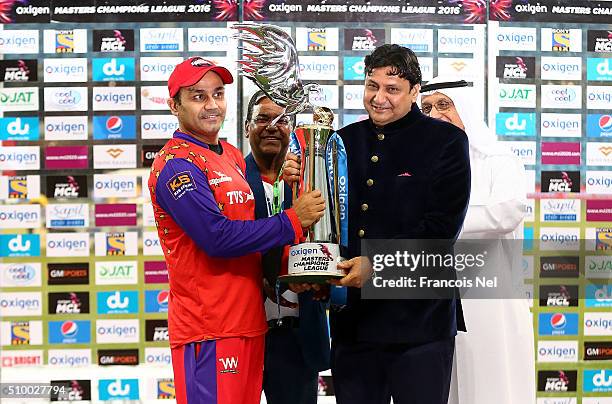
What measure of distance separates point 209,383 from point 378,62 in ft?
3.69

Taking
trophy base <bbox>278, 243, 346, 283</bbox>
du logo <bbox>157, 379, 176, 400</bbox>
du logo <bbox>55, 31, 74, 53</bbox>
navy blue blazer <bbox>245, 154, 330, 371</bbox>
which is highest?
du logo <bbox>55, 31, 74, 53</bbox>

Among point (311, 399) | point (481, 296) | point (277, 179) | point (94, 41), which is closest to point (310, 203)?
point (277, 179)

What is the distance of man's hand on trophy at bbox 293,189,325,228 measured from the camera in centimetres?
218

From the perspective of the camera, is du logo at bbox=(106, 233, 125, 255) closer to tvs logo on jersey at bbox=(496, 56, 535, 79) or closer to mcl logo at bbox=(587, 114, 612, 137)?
tvs logo on jersey at bbox=(496, 56, 535, 79)

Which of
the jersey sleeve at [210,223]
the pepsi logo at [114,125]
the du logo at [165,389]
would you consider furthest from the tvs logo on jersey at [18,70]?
the jersey sleeve at [210,223]

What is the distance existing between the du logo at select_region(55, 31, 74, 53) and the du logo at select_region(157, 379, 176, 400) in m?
1.95

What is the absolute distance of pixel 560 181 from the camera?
414cm

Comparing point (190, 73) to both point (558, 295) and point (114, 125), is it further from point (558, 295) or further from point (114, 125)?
point (558, 295)

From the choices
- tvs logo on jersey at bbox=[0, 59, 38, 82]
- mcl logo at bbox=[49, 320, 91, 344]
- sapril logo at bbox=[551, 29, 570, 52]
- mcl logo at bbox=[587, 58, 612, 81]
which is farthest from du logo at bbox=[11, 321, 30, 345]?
mcl logo at bbox=[587, 58, 612, 81]

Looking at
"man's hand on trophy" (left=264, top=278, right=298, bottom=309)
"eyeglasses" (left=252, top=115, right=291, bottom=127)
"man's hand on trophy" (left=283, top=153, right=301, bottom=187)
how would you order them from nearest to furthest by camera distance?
1. "man's hand on trophy" (left=283, top=153, right=301, bottom=187)
2. "man's hand on trophy" (left=264, top=278, right=298, bottom=309)
3. "eyeglasses" (left=252, top=115, right=291, bottom=127)

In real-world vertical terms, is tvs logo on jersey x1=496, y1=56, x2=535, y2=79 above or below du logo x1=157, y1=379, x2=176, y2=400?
above

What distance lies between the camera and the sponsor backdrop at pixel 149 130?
4.05 meters

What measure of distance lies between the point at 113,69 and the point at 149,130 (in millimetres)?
398

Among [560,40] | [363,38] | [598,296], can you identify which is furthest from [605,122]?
[363,38]
